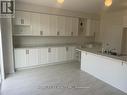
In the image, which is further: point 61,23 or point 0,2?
point 61,23

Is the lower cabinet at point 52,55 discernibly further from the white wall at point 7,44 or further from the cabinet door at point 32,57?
the white wall at point 7,44

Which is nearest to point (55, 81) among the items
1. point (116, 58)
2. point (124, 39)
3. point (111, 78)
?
point (111, 78)

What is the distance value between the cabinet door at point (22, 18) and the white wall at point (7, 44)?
1.76 feet

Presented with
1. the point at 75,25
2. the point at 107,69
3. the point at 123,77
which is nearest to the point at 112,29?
the point at 75,25

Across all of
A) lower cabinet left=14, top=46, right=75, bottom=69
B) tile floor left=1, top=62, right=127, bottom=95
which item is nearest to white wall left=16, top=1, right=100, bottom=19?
lower cabinet left=14, top=46, right=75, bottom=69

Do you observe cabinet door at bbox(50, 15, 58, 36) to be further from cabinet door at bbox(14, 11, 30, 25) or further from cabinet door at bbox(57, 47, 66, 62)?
cabinet door at bbox(14, 11, 30, 25)

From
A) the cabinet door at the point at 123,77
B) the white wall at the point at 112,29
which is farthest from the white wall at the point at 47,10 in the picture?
the cabinet door at the point at 123,77

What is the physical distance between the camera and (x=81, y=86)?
3.14 metres

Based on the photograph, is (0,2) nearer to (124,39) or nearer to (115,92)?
(115,92)

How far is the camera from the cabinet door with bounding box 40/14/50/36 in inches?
190

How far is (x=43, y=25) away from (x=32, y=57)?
1.45m

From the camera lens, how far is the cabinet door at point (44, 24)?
483 centimetres

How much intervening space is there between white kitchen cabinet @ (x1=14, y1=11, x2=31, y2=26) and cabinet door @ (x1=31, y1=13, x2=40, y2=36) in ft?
0.58

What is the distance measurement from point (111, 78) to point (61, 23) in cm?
325
